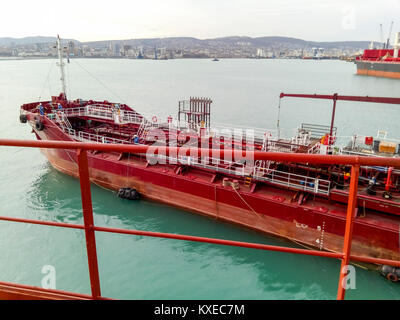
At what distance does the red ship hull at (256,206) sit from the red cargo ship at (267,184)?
1.2 inches

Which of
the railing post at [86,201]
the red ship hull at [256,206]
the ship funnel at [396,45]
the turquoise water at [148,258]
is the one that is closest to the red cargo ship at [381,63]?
the ship funnel at [396,45]

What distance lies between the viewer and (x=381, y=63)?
77375 mm

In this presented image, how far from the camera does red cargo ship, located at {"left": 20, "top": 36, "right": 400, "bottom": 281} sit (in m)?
10.1

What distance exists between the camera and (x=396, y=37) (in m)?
75.7

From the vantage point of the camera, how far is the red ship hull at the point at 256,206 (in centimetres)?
974

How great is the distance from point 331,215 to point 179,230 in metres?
5.50

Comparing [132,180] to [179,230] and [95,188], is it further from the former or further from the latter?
[179,230]

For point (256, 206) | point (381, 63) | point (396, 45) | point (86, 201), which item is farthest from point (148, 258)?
point (396, 45)

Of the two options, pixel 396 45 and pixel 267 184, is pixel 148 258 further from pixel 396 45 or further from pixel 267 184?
pixel 396 45

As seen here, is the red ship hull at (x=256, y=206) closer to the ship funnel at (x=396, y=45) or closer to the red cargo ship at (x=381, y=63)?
the red cargo ship at (x=381, y=63)

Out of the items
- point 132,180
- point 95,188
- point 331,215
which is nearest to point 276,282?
point 331,215

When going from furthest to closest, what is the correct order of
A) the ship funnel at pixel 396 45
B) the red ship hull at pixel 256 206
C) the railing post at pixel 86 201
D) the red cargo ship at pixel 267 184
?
the ship funnel at pixel 396 45 → the red cargo ship at pixel 267 184 → the red ship hull at pixel 256 206 → the railing post at pixel 86 201

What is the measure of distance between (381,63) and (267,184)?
267 ft

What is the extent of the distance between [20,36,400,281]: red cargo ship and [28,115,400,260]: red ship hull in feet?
0.10
